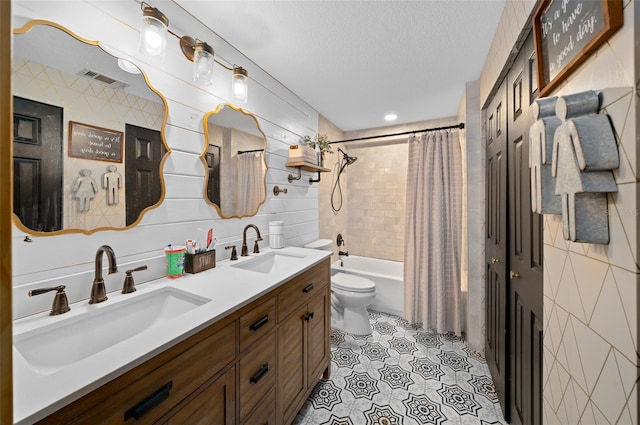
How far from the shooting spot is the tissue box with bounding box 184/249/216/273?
129cm

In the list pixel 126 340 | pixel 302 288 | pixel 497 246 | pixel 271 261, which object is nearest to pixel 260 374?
pixel 302 288

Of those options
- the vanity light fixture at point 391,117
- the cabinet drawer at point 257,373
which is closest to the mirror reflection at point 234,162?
the cabinet drawer at point 257,373

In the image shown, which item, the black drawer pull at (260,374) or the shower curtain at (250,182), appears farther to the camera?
the shower curtain at (250,182)

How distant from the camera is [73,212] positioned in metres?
0.97

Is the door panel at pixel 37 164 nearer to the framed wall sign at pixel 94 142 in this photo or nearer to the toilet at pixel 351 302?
the framed wall sign at pixel 94 142

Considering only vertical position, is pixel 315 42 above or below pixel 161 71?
above

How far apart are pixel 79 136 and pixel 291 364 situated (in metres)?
1.46

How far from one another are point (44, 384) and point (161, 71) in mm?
1351

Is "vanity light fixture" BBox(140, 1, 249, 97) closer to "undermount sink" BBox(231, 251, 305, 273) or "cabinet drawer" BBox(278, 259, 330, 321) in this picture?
"undermount sink" BBox(231, 251, 305, 273)

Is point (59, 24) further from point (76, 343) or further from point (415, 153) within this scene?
point (415, 153)

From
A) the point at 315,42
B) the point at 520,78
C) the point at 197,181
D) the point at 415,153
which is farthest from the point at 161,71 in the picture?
the point at 415,153

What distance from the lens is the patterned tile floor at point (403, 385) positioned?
1507 millimetres

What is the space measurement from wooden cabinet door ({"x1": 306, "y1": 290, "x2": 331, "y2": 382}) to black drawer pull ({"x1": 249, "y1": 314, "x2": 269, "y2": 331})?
0.44m

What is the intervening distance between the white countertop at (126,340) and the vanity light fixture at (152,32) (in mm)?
1081
